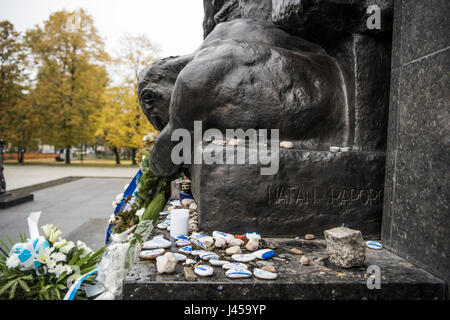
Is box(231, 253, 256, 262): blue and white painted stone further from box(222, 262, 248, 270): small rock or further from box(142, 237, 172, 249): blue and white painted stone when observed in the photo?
box(142, 237, 172, 249): blue and white painted stone

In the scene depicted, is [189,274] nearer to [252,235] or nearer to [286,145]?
[252,235]

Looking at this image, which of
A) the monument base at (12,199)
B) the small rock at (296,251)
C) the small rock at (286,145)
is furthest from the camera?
the monument base at (12,199)

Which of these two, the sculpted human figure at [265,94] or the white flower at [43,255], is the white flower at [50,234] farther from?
the sculpted human figure at [265,94]

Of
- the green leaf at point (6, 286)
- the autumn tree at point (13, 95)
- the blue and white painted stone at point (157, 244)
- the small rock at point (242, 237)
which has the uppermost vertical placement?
the autumn tree at point (13, 95)

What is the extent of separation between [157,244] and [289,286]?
2.66 feet

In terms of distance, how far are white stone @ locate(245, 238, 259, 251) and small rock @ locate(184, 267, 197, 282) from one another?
412 millimetres

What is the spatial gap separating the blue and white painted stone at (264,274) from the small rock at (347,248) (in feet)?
1.21

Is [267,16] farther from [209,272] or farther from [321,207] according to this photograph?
[209,272]

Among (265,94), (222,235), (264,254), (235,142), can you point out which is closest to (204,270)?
(264,254)

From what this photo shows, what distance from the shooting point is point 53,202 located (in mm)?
7938

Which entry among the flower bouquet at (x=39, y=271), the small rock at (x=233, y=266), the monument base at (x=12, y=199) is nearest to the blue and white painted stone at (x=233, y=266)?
the small rock at (x=233, y=266)

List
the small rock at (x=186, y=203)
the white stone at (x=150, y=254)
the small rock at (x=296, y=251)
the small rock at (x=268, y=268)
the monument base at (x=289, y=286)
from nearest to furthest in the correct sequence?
the monument base at (x=289, y=286) → the small rock at (x=268, y=268) → the white stone at (x=150, y=254) → the small rock at (x=296, y=251) → the small rock at (x=186, y=203)

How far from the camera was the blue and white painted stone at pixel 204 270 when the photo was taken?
1435 mm
